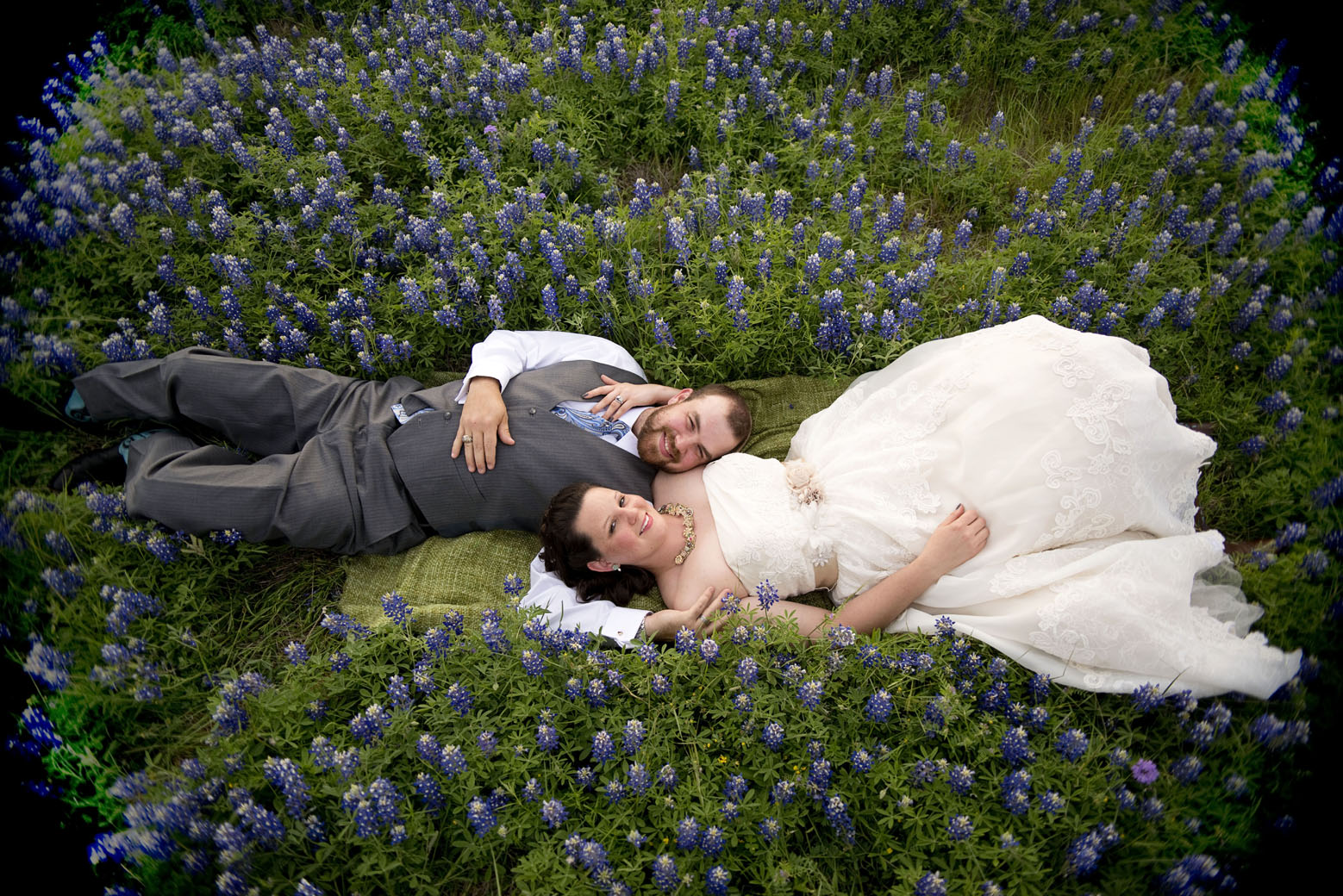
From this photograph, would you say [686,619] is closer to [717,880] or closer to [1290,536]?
[717,880]

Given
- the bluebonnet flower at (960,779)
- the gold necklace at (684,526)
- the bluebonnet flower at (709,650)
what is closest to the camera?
the bluebonnet flower at (960,779)

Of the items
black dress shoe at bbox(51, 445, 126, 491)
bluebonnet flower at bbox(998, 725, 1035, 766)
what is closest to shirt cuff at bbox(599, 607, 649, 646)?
bluebonnet flower at bbox(998, 725, 1035, 766)

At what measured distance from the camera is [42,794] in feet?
8.86

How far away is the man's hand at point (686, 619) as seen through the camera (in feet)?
9.53

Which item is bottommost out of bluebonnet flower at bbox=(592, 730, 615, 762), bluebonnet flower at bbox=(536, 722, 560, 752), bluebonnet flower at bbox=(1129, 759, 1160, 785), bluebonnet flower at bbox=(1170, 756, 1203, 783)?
bluebonnet flower at bbox=(1170, 756, 1203, 783)

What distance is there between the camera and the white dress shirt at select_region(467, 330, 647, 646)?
2.99 metres

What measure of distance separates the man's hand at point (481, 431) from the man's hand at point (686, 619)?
97cm

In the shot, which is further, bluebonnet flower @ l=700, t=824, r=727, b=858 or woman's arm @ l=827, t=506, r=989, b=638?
woman's arm @ l=827, t=506, r=989, b=638

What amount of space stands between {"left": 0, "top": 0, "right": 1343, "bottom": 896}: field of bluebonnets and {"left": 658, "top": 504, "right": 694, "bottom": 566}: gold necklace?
47 centimetres

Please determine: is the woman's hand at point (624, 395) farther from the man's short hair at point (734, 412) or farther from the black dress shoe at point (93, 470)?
the black dress shoe at point (93, 470)

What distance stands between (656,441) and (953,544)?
1.27m

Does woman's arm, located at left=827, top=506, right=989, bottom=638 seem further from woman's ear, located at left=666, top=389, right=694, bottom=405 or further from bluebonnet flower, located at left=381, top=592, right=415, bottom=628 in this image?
bluebonnet flower, located at left=381, top=592, right=415, bottom=628

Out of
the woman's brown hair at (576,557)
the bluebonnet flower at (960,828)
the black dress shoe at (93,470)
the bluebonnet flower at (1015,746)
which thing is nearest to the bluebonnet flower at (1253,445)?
the bluebonnet flower at (1015,746)

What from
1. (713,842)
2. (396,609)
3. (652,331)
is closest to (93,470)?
(396,609)
